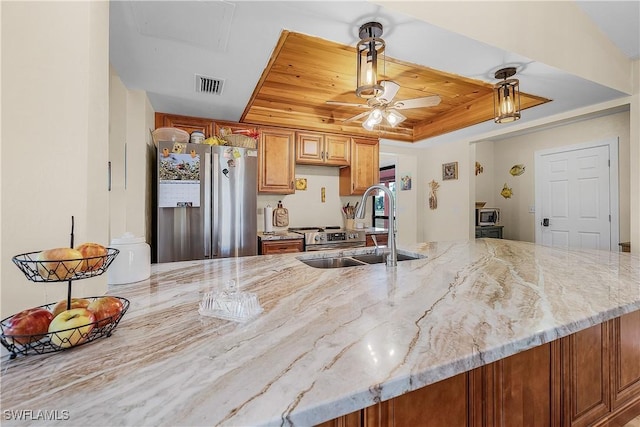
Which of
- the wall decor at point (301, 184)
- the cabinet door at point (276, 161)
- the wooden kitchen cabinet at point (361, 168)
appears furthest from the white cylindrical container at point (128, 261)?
the wooden kitchen cabinet at point (361, 168)

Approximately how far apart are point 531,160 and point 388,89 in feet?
12.2

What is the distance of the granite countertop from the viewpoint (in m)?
0.50

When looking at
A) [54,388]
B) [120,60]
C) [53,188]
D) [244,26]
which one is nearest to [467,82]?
[244,26]

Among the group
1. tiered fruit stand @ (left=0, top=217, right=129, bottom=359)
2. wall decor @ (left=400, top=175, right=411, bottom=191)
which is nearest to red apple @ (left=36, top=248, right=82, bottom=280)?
tiered fruit stand @ (left=0, top=217, right=129, bottom=359)

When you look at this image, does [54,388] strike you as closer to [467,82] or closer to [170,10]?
[170,10]

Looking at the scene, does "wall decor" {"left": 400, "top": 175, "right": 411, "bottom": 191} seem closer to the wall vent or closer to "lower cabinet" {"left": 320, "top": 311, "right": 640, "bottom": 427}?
the wall vent

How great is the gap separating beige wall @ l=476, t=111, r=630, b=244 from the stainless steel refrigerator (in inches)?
172

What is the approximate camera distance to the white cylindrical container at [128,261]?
3.84ft

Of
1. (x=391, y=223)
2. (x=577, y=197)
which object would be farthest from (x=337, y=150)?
(x=577, y=197)

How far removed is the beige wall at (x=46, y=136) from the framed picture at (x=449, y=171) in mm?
4430

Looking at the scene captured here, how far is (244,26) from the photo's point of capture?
62.9 inches

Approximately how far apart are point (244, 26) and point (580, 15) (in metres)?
2.65

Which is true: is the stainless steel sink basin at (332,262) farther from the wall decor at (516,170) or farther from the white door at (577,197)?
the wall decor at (516,170)

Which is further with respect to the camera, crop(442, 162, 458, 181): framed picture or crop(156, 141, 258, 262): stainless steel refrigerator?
crop(442, 162, 458, 181): framed picture
